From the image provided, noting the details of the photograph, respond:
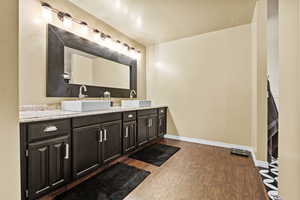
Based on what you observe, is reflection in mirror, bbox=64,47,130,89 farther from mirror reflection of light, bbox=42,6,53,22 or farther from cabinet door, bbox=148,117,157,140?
cabinet door, bbox=148,117,157,140

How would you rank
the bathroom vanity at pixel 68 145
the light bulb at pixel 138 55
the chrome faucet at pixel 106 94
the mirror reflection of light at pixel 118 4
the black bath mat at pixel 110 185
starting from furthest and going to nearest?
the light bulb at pixel 138 55 < the chrome faucet at pixel 106 94 < the mirror reflection of light at pixel 118 4 < the black bath mat at pixel 110 185 < the bathroom vanity at pixel 68 145

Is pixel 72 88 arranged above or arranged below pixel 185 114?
above

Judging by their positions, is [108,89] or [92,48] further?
[108,89]

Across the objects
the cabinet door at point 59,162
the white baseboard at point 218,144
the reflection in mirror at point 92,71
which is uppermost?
the reflection in mirror at point 92,71

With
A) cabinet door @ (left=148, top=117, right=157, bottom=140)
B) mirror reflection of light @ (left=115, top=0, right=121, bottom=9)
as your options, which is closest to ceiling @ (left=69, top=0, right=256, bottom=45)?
mirror reflection of light @ (left=115, top=0, right=121, bottom=9)

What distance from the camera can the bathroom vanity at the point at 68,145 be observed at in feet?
3.96

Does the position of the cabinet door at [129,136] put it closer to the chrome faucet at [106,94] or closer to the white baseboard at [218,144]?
the chrome faucet at [106,94]

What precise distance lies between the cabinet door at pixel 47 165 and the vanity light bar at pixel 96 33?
157 cm

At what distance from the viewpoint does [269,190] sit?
156cm

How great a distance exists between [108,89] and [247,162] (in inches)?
105

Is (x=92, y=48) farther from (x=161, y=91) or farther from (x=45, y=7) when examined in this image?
(x=161, y=91)
